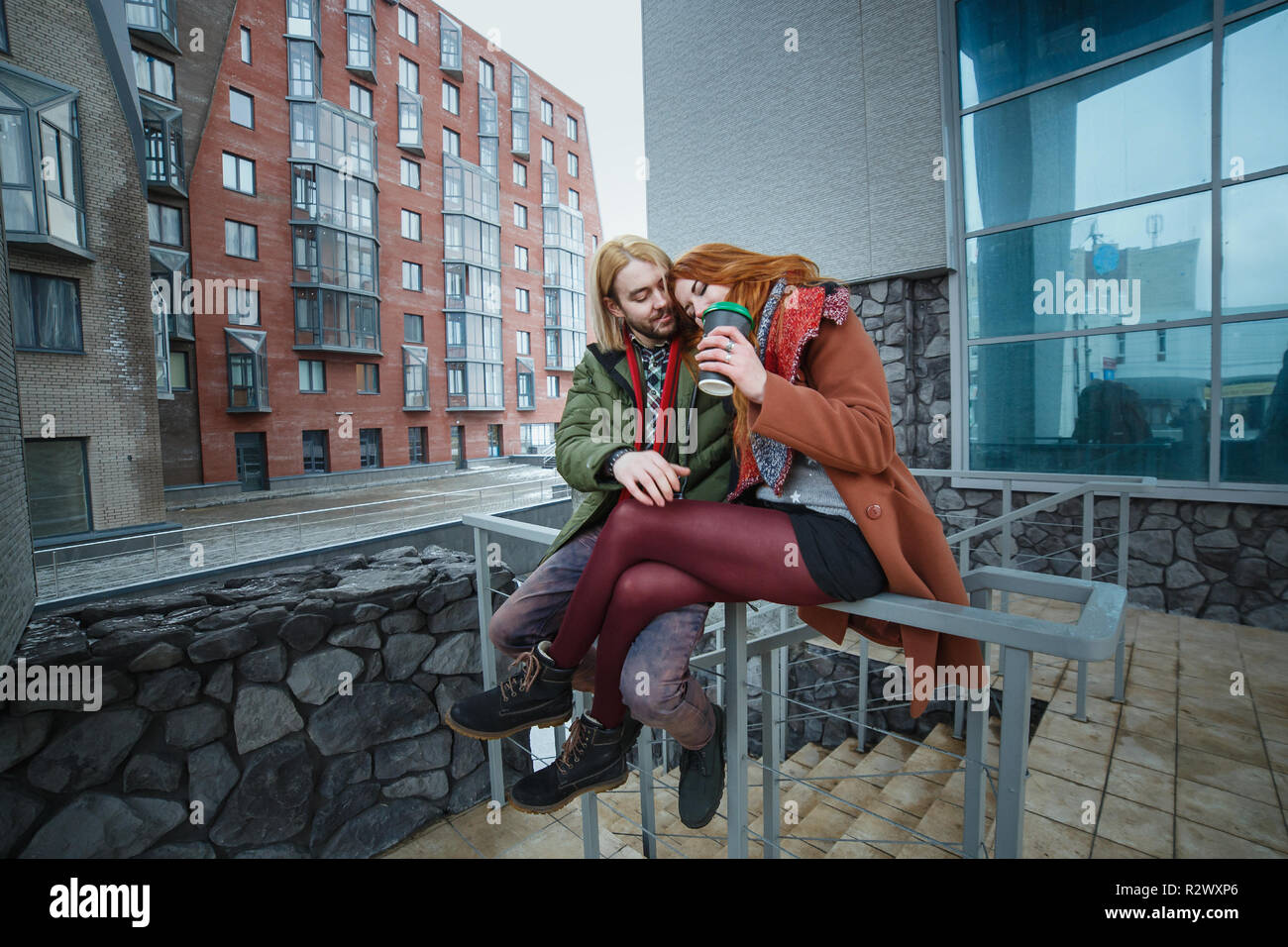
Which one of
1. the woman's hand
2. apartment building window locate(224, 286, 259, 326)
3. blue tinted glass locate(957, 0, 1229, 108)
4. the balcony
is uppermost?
the balcony

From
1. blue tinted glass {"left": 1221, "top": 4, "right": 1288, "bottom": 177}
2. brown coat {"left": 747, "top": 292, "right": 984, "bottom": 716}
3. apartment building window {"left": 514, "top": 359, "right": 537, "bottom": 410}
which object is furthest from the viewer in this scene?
apartment building window {"left": 514, "top": 359, "right": 537, "bottom": 410}

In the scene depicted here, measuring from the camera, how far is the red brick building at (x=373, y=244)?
1498 cm

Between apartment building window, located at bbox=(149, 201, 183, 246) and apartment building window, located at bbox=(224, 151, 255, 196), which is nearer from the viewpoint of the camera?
apartment building window, located at bbox=(149, 201, 183, 246)

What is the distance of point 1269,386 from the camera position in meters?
3.89

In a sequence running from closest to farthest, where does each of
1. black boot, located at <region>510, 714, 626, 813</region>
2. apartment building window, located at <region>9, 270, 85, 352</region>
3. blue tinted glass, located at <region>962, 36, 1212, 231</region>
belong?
1. black boot, located at <region>510, 714, 626, 813</region>
2. blue tinted glass, located at <region>962, 36, 1212, 231</region>
3. apartment building window, located at <region>9, 270, 85, 352</region>

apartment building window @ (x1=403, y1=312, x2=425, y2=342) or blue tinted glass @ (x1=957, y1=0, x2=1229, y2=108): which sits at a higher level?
apartment building window @ (x1=403, y1=312, x2=425, y2=342)

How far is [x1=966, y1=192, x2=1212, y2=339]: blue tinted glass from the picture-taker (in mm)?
4117

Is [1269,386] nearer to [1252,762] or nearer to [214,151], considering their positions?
[1252,762]

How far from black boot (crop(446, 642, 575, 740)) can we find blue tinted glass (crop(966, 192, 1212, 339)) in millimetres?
4967

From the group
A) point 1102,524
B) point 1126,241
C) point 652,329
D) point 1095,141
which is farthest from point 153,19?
point 1102,524

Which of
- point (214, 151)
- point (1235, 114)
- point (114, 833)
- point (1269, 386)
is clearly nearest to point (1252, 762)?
point (1269, 386)

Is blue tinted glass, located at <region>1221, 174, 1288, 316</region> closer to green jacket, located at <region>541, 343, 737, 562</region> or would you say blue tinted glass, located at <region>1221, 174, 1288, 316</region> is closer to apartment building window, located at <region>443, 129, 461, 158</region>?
green jacket, located at <region>541, 343, 737, 562</region>

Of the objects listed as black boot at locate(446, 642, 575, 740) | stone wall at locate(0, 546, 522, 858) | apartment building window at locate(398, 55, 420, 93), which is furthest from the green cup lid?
apartment building window at locate(398, 55, 420, 93)

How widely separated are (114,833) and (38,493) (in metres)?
9.00
